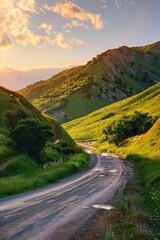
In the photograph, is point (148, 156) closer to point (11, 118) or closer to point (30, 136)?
point (30, 136)

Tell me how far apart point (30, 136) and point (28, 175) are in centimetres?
1017

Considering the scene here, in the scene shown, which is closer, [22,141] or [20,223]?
[20,223]

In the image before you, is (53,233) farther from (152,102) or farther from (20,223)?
(152,102)

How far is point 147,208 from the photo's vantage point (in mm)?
25266

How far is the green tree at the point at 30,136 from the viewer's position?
56.0 meters

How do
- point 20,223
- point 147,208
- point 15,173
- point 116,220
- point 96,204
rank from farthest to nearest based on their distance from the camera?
1. point 15,173
2. point 96,204
3. point 147,208
4. point 116,220
5. point 20,223

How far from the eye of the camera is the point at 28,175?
153 ft

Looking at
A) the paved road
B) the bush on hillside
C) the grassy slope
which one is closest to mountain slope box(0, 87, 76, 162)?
the grassy slope

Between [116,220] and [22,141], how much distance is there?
37.8 metres

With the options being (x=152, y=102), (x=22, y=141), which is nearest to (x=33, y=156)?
(x=22, y=141)

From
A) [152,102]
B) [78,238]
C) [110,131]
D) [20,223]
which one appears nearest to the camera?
[78,238]

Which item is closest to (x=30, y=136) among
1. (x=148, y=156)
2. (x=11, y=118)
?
(x=11, y=118)

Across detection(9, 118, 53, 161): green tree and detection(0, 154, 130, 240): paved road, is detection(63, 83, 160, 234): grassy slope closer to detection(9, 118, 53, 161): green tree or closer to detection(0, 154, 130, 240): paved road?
detection(0, 154, 130, 240): paved road

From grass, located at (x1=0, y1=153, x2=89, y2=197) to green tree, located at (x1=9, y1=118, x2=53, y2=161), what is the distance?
2.63 meters
